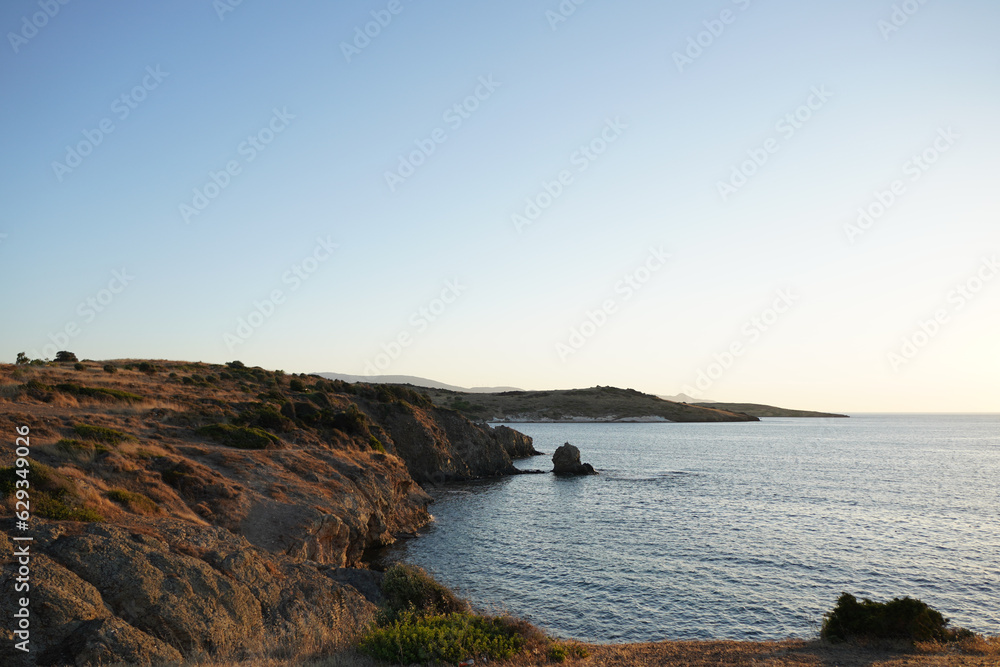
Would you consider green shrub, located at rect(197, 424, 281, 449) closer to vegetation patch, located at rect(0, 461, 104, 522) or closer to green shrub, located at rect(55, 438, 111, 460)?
green shrub, located at rect(55, 438, 111, 460)

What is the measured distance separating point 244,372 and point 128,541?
69.8 metres

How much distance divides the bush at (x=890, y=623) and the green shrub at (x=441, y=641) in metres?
10.2

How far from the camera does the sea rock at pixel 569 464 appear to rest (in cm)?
7700

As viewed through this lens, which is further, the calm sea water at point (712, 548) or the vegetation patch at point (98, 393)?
the vegetation patch at point (98, 393)

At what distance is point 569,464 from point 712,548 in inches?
1639

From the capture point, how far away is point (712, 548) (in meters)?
36.2

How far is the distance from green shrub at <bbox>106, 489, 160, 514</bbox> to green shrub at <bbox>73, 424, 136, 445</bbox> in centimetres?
→ 728

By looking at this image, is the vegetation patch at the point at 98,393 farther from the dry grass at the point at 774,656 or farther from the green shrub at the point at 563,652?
the green shrub at the point at 563,652

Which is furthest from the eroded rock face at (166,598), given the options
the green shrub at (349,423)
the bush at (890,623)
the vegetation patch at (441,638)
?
the green shrub at (349,423)

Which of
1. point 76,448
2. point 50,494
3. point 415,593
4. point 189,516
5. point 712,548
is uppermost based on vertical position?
point 76,448

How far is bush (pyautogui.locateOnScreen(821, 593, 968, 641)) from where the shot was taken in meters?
16.7

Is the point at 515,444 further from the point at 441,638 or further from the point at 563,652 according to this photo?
the point at 441,638

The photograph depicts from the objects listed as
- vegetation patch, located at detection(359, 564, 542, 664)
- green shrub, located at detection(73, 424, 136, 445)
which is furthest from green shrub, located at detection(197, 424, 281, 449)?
vegetation patch, located at detection(359, 564, 542, 664)

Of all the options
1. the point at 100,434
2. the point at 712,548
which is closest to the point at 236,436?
the point at 100,434
